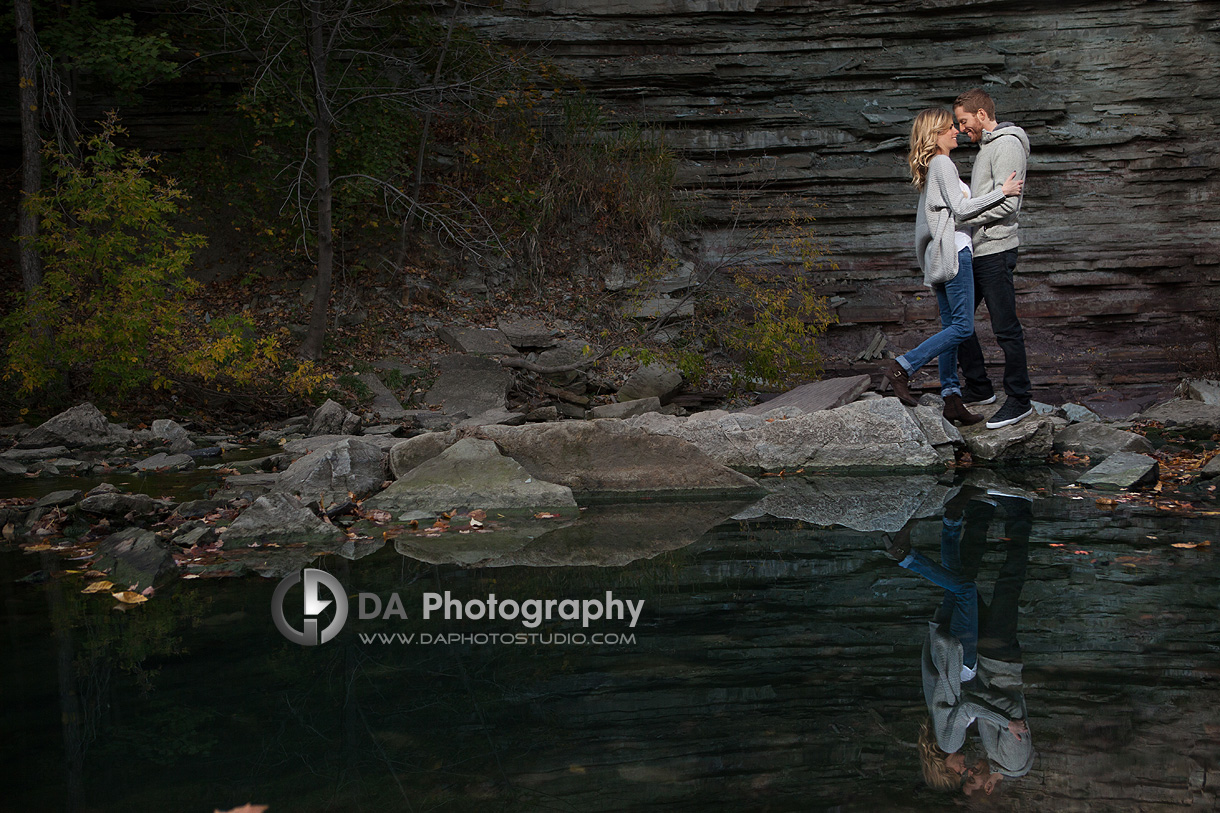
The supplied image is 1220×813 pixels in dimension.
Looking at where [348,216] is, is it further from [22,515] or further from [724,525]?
[724,525]

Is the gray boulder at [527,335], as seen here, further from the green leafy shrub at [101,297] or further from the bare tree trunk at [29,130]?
the bare tree trunk at [29,130]

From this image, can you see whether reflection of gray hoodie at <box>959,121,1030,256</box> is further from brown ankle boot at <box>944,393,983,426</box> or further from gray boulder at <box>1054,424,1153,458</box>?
gray boulder at <box>1054,424,1153,458</box>

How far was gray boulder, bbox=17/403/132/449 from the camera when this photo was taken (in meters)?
7.18

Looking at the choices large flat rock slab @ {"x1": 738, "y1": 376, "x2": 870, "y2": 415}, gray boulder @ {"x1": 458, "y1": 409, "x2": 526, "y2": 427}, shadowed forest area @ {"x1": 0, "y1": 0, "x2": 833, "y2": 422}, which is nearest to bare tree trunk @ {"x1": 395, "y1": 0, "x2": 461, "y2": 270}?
shadowed forest area @ {"x1": 0, "y1": 0, "x2": 833, "y2": 422}

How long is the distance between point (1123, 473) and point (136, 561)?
5.11 m

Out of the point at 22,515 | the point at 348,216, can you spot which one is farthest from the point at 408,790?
the point at 348,216

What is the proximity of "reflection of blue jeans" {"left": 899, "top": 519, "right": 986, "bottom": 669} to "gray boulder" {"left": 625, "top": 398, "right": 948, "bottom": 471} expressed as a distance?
1.87 meters

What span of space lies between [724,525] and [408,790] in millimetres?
2593

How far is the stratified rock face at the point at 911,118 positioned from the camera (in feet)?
42.1

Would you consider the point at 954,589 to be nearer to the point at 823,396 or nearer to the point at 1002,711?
the point at 1002,711

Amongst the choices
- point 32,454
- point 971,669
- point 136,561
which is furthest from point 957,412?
point 32,454

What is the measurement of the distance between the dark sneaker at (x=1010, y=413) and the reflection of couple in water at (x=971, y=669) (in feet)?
8.02

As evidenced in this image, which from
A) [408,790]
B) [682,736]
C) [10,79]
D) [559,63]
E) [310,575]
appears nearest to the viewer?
[408,790]

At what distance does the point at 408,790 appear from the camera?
5.38ft
